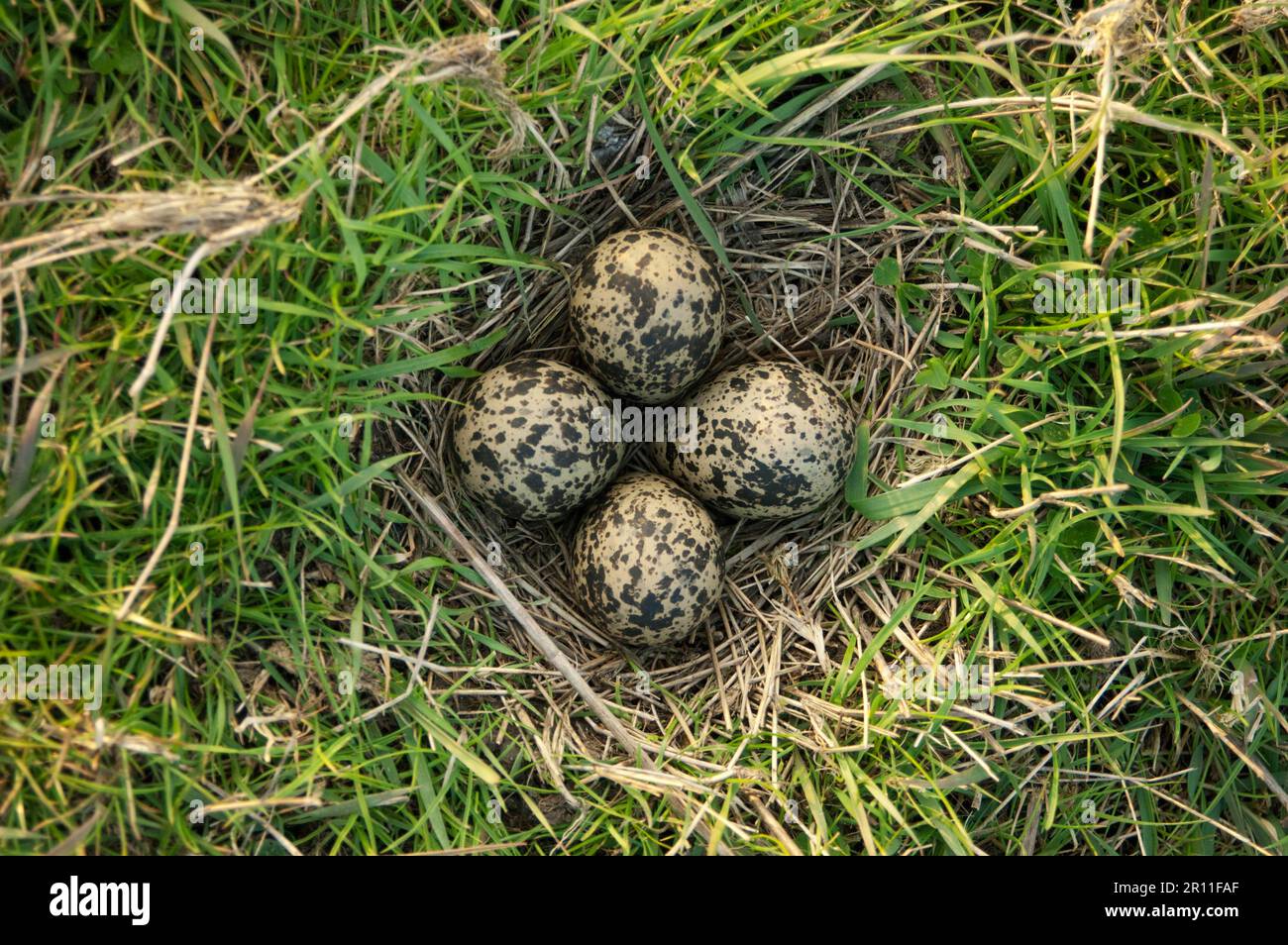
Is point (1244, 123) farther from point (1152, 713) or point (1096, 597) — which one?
point (1152, 713)

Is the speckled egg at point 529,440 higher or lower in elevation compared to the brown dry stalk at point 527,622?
higher

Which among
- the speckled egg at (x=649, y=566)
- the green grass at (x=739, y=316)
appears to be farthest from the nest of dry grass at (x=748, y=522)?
the speckled egg at (x=649, y=566)

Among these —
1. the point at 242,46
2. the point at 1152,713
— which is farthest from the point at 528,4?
the point at 1152,713

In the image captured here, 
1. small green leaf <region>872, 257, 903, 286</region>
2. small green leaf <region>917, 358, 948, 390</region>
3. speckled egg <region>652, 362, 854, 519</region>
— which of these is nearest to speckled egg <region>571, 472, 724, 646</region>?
speckled egg <region>652, 362, 854, 519</region>

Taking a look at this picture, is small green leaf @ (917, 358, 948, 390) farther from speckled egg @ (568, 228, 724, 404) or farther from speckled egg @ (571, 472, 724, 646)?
speckled egg @ (571, 472, 724, 646)

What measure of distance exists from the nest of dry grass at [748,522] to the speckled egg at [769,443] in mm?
158

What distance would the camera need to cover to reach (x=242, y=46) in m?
1.89

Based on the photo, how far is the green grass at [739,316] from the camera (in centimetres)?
179

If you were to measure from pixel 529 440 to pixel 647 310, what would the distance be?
0.41 m

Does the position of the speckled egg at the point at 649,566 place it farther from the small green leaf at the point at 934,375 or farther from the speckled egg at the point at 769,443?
the small green leaf at the point at 934,375

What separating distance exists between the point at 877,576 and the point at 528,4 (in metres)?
1.60

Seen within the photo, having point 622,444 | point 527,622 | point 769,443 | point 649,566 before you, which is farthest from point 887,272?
point 527,622

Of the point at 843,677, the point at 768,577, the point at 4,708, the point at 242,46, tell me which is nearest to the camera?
the point at 4,708

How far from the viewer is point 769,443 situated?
2121mm
